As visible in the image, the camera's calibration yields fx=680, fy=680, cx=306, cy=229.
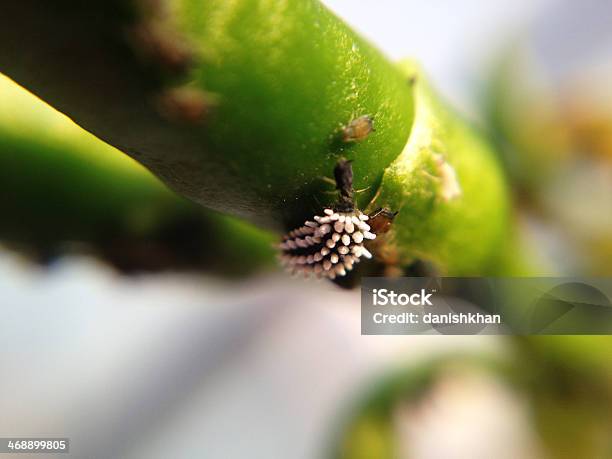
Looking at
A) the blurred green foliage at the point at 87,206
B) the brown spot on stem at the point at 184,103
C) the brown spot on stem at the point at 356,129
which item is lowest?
the brown spot on stem at the point at 184,103

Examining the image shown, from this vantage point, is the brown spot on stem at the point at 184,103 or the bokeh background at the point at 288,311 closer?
the brown spot on stem at the point at 184,103

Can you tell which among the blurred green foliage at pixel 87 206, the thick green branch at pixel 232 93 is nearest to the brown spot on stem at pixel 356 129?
the thick green branch at pixel 232 93

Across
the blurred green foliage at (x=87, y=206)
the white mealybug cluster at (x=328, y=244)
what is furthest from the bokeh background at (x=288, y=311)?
the white mealybug cluster at (x=328, y=244)

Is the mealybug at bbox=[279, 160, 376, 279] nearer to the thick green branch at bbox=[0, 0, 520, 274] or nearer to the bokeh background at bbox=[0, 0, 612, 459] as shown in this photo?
the thick green branch at bbox=[0, 0, 520, 274]

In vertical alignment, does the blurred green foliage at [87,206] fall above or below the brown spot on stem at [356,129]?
above

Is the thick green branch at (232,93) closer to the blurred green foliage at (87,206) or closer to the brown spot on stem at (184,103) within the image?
the brown spot on stem at (184,103)

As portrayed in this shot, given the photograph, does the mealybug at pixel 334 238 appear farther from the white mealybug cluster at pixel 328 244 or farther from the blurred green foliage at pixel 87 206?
the blurred green foliage at pixel 87 206

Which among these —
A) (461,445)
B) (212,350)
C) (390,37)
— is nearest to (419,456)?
(461,445)
